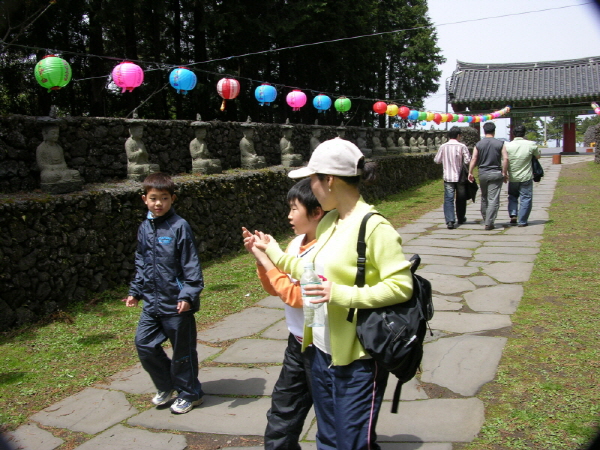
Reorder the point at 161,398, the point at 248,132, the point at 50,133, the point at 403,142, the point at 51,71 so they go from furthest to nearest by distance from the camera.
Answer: the point at 403,142, the point at 248,132, the point at 51,71, the point at 50,133, the point at 161,398

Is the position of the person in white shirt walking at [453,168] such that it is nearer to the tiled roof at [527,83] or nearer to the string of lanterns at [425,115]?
the string of lanterns at [425,115]

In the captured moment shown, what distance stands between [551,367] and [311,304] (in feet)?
7.38

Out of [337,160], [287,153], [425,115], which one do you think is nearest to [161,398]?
[337,160]

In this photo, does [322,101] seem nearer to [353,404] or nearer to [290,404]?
[290,404]

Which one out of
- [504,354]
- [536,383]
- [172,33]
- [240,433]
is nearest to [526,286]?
[504,354]

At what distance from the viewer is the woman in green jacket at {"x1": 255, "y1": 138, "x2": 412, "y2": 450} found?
6.18ft

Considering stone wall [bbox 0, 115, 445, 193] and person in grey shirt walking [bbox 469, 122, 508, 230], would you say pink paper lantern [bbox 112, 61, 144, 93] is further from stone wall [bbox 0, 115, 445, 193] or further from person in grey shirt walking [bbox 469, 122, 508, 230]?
person in grey shirt walking [bbox 469, 122, 508, 230]

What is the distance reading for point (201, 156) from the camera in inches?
A: 326

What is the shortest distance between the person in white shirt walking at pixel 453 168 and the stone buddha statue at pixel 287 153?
2.81 meters

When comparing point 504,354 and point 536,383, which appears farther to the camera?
point 504,354

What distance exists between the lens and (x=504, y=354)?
368 cm

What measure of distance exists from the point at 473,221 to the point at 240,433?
8.01 meters

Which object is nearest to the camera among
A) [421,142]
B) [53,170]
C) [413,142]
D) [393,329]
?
[393,329]

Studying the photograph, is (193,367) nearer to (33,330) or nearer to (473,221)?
(33,330)
